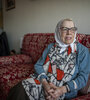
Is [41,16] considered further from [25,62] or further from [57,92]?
[57,92]

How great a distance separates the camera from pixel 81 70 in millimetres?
1080

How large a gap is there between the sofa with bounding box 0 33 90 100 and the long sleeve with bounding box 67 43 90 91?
0.29 feet

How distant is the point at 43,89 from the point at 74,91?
0.86 ft

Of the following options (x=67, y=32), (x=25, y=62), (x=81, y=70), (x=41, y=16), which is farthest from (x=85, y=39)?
(x=41, y=16)

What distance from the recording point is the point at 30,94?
1.04 metres

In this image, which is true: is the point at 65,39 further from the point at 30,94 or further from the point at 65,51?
→ the point at 30,94

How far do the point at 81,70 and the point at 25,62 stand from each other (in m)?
1.36

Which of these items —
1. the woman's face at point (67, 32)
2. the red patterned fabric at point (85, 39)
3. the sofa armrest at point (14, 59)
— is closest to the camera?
the woman's face at point (67, 32)

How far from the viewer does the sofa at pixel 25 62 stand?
1.40 m

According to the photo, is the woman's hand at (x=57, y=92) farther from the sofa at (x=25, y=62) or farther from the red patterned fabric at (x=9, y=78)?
the red patterned fabric at (x=9, y=78)

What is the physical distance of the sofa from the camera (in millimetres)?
1405

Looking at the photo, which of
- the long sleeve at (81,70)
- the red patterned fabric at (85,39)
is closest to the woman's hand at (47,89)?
the long sleeve at (81,70)

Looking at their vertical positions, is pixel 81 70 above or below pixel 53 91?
above

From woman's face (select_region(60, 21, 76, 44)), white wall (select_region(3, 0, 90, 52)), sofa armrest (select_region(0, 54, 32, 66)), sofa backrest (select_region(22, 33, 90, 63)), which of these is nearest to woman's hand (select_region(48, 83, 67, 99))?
woman's face (select_region(60, 21, 76, 44))
